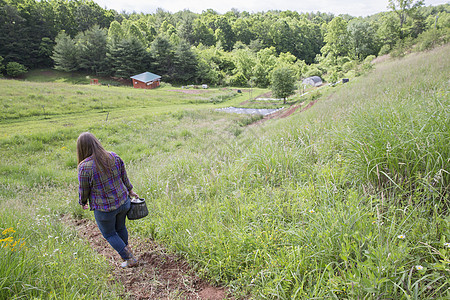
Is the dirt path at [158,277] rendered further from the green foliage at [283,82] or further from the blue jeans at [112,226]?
the green foliage at [283,82]

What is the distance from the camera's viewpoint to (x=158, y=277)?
9.77 ft

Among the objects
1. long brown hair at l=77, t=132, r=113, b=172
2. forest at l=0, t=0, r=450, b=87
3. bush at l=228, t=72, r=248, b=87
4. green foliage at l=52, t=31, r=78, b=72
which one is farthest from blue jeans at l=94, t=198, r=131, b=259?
green foliage at l=52, t=31, r=78, b=72

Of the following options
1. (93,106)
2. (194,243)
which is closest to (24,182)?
(194,243)

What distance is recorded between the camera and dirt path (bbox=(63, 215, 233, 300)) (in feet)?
8.67

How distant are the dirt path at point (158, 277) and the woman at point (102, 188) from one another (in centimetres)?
20

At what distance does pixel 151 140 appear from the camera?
13273mm

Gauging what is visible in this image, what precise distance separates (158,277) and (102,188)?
1401 mm

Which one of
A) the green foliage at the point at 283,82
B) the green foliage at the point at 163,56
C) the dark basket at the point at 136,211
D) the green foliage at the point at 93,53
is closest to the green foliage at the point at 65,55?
the green foliage at the point at 93,53

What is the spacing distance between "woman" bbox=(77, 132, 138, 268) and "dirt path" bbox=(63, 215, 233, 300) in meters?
0.20

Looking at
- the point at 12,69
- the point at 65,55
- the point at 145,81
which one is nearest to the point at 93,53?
the point at 65,55

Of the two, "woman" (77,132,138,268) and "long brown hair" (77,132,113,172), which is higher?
"long brown hair" (77,132,113,172)

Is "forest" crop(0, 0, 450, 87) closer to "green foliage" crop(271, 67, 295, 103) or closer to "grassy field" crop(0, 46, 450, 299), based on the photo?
"green foliage" crop(271, 67, 295, 103)

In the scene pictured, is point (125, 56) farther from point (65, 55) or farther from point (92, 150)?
point (92, 150)

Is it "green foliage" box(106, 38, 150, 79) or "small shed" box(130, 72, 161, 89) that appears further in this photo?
"green foliage" box(106, 38, 150, 79)
